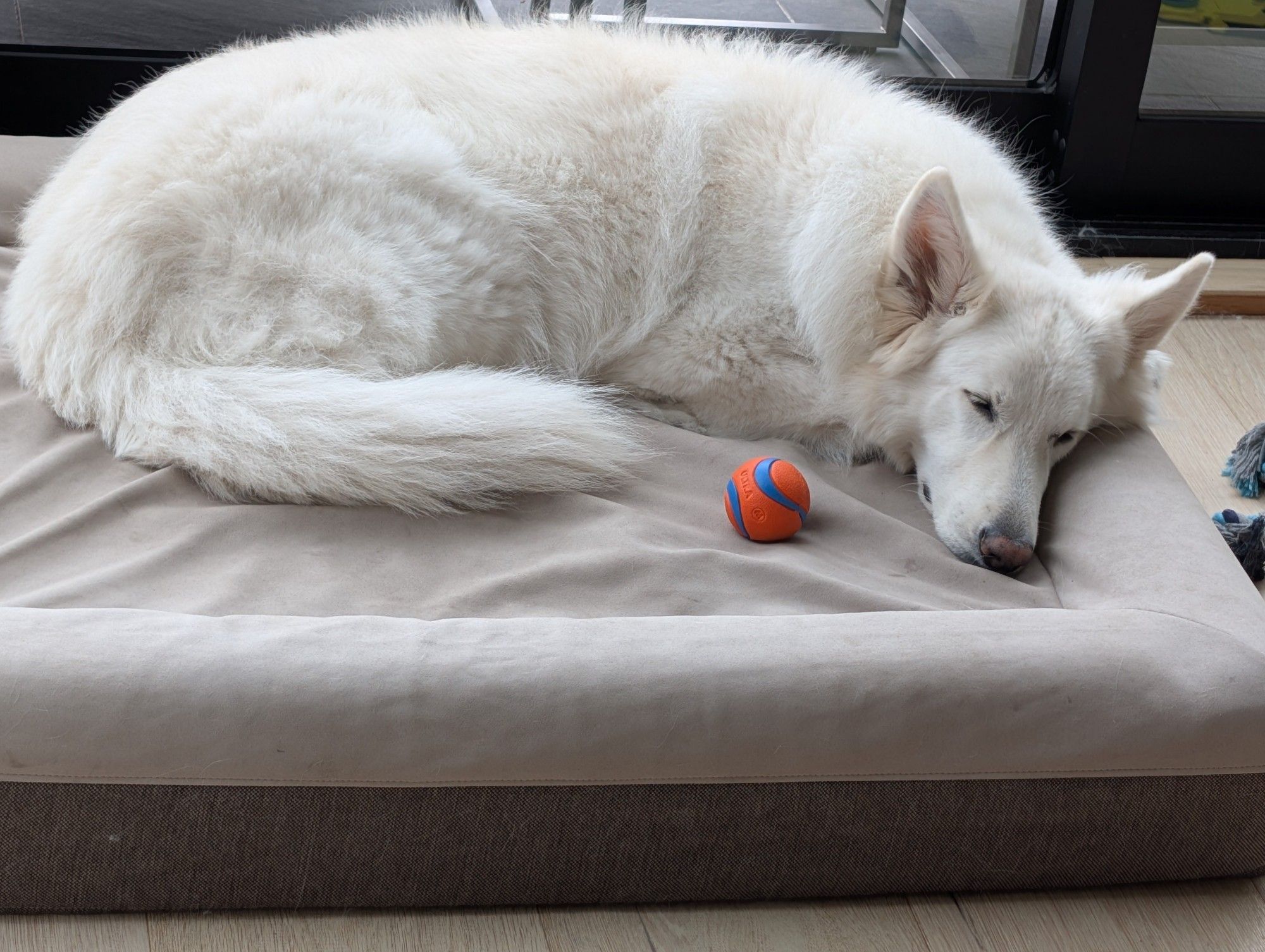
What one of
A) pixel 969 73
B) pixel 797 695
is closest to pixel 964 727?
pixel 797 695

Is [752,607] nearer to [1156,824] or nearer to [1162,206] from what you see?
[1156,824]

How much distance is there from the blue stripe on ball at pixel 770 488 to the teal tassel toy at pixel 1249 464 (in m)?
1.27

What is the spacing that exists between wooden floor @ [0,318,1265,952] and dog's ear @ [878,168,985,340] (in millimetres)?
1026

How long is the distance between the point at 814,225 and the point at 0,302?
1.67m

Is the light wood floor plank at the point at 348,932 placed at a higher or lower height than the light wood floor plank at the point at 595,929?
higher

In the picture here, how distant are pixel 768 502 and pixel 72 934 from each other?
1.21 m

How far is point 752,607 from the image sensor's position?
178 centimetres

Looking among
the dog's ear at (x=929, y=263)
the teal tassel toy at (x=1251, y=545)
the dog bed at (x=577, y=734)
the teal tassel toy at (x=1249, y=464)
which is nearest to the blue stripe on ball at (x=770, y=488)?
the dog bed at (x=577, y=734)

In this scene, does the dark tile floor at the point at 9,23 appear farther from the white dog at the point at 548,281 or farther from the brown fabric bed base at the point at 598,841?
the brown fabric bed base at the point at 598,841

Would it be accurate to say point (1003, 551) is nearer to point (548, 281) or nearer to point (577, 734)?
point (577, 734)

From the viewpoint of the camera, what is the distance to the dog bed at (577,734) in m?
1.42

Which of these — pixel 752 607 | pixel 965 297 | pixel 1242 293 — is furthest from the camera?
Result: pixel 1242 293

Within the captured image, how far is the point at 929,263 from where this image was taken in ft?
6.73

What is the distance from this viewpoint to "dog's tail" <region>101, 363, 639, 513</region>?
1843 millimetres
